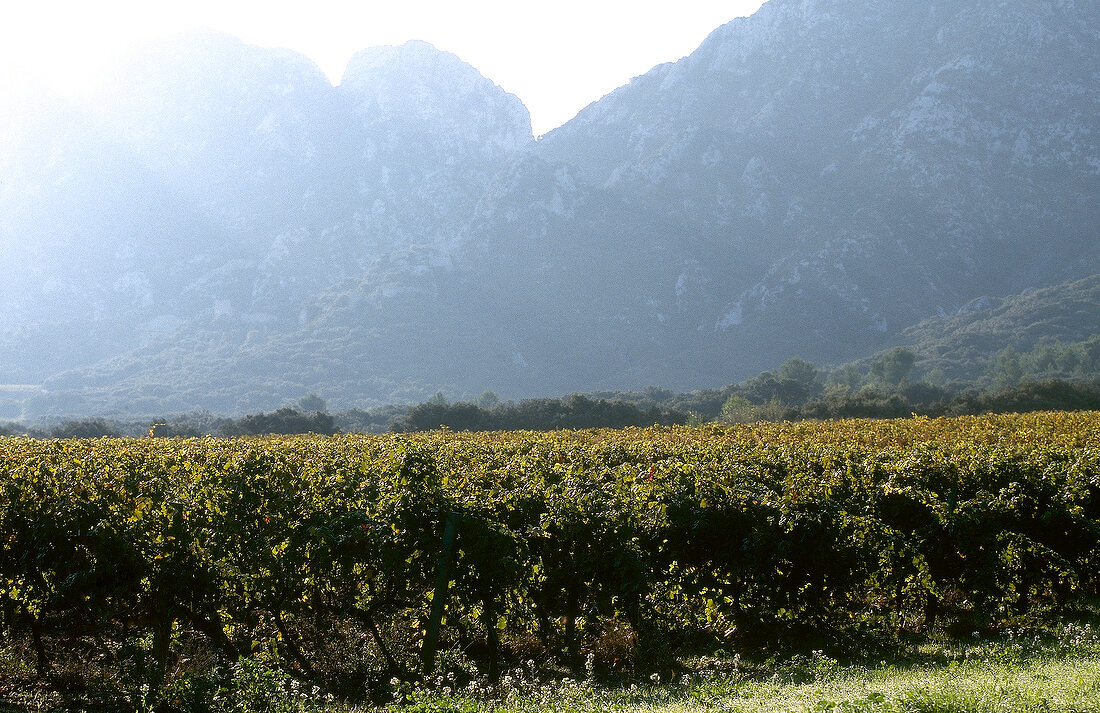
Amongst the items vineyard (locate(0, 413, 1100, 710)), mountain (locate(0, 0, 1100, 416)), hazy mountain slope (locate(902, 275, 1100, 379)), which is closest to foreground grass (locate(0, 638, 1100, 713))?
vineyard (locate(0, 413, 1100, 710))

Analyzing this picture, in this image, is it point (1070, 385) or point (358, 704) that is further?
point (1070, 385)

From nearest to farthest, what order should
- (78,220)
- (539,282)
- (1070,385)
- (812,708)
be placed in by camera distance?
(812,708), (1070,385), (539,282), (78,220)

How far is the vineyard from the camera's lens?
652cm

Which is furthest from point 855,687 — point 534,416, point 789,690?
point 534,416

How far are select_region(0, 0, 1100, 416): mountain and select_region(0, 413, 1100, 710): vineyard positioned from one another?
4517 inches

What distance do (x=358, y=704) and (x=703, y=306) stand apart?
146 meters

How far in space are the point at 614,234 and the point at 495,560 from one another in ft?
533

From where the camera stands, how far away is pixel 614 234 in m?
166

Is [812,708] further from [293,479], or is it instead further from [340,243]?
[340,243]

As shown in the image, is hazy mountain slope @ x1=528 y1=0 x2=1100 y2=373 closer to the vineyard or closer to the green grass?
the vineyard

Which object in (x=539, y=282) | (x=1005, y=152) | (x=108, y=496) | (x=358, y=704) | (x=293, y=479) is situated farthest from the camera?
(x=539, y=282)

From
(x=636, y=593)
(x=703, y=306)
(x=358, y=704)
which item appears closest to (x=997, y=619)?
(x=636, y=593)

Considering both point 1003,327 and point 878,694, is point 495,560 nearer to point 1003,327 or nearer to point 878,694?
point 878,694

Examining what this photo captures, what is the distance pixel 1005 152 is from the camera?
144250mm
